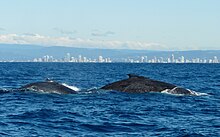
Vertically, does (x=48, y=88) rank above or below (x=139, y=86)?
below

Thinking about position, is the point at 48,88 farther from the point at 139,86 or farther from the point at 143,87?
the point at 143,87

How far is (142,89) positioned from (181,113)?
401 inches

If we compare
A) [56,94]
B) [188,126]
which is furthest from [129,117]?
[56,94]

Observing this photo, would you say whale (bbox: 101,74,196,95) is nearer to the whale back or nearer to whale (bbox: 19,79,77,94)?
the whale back

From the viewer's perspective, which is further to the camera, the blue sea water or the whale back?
the whale back

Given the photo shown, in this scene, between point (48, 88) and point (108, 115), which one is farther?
point (48, 88)

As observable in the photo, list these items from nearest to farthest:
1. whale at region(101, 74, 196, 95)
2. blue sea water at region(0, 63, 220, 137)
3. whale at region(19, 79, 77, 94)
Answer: blue sea water at region(0, 63, 220, 137)
whale at region(19, 79, 77, 94)
whale at region(101, 74, 196, 95)

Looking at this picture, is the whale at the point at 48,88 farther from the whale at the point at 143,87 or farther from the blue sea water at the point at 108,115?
the whale at the point at 143,87

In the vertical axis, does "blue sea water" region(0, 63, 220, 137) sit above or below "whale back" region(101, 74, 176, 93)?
below

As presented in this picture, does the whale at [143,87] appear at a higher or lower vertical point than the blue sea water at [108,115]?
higher

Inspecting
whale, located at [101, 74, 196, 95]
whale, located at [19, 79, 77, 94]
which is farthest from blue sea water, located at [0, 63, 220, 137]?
whale, located at [101, 74, 196, 95]

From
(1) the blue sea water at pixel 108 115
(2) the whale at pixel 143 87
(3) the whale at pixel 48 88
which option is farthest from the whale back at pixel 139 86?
(3) the whale at pixel 48 88

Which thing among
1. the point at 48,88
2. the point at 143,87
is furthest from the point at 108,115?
the point at 143,87

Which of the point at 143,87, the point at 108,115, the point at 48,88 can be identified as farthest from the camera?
the point at 143,87
